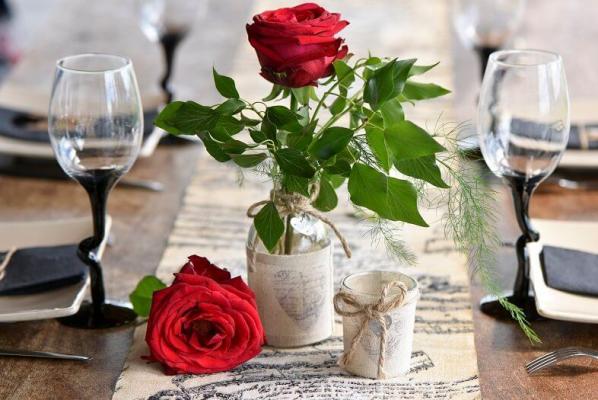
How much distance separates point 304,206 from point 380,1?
1.89m

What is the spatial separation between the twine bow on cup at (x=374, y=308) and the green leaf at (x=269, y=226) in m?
0.09

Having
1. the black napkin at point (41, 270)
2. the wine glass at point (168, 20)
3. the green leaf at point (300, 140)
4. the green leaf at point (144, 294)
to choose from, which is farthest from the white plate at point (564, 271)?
the wine glass at point (168, 20)

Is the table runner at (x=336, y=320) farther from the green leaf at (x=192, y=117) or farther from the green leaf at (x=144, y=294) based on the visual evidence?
the green leaf at (x=192, y=117)

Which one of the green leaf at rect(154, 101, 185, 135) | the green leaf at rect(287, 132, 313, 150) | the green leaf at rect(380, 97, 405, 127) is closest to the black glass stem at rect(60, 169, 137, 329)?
the green leaf at rect(154, 101, 185, 135)

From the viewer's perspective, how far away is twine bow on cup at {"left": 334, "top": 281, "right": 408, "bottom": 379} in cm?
107

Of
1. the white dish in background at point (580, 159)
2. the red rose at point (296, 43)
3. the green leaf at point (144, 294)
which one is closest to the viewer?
the red rose at point (296, 43)

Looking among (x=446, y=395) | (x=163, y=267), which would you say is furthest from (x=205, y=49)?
(x=446, y=395)

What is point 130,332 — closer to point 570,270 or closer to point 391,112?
point 391,112

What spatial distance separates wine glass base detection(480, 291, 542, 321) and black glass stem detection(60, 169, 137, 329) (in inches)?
17.2

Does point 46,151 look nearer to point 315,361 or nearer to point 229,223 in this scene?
point 229,223

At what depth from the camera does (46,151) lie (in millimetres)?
1773

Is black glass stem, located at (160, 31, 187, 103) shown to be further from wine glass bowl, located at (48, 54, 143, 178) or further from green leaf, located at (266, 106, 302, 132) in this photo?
green leaf, located at (266, 106, 302, 132)

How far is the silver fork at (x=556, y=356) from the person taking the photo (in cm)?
114

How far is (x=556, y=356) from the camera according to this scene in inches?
45.1
